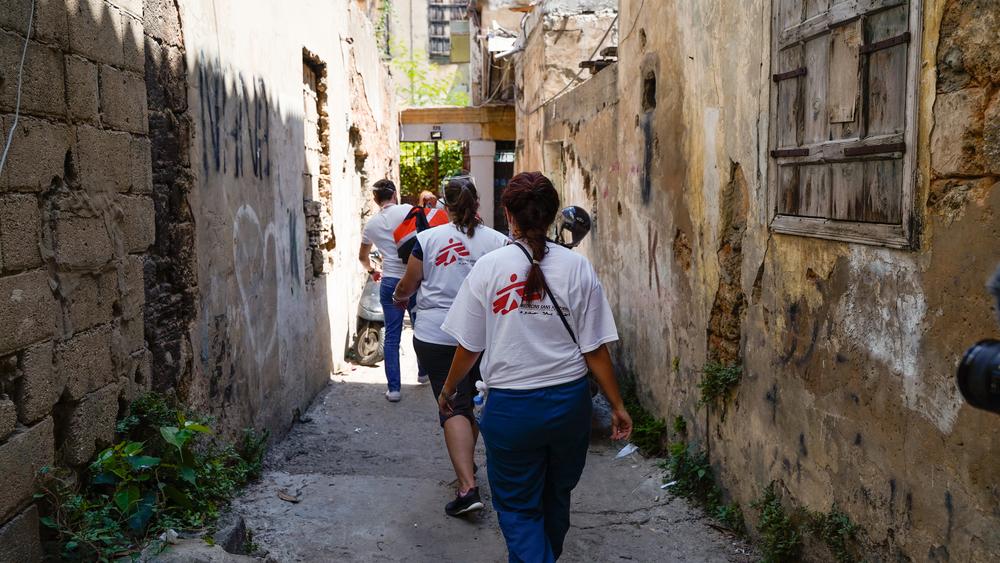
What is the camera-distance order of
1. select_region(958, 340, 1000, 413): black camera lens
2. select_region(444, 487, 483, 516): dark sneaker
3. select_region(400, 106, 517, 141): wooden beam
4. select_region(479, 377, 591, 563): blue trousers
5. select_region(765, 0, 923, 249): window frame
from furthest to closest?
select_region(400, 106, 517, 141): wooden beam → select_region(444, 487, 483, 516): dark sneaker → select_region(479, 377, 591, 563): blue trousers → select_region(765, 0, 923, 249): window frame → select_region(958, 340, 1000, 413): black camera lens

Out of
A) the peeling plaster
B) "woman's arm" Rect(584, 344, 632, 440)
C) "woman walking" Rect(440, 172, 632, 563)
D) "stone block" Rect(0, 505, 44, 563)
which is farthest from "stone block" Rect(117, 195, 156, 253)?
the peeling plaster

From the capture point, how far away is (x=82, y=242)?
2984 mm

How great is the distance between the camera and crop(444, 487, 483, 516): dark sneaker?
4297 mm


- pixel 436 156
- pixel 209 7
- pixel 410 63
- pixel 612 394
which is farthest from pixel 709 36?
pixel 410 63

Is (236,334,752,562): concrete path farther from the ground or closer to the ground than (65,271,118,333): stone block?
closer to the ground

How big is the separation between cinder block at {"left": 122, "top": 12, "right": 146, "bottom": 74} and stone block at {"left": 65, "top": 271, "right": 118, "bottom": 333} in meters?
0.83

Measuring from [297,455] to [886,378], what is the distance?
12.7 ft

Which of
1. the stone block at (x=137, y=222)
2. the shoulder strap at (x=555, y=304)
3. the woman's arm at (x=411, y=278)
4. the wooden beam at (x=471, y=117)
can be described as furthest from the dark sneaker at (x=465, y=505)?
the wooden beam at (x=471, y=117)

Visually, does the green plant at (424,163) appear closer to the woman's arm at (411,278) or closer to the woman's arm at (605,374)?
the woman's arm at (411,278)

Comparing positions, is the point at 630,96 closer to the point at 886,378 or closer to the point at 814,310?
the point at 814,310

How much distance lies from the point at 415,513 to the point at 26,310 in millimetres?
2244

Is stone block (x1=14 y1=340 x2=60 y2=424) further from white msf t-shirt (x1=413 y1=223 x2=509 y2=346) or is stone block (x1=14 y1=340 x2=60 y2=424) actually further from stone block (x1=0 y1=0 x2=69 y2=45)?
white msf t-shirt (x1=413 y1=223 x2=509 y2=346)

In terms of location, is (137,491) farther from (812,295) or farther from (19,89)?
(812,295)

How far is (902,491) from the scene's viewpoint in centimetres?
275
